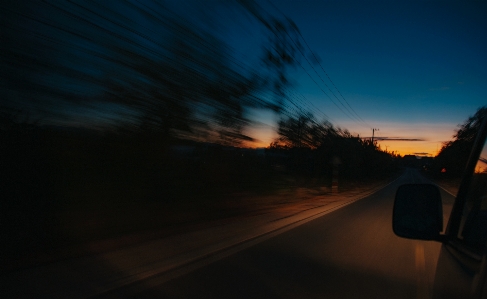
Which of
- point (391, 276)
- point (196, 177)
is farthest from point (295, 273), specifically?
point (196, 177)

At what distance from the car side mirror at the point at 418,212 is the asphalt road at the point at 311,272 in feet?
8.97

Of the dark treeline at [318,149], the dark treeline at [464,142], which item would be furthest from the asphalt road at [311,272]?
the dark treeline at [318,149]

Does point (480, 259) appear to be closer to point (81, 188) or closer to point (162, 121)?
point (81, 188)

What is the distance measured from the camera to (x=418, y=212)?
2750 millimetres

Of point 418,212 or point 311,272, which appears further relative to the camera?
point 311,272

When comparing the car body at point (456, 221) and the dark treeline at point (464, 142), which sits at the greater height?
the dark treeline at point (464, 142)

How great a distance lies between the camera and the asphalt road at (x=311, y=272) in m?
5.27

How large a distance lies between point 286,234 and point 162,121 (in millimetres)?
4939

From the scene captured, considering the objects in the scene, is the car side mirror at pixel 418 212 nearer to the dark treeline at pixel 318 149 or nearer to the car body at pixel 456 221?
the car body at pixel 456 221

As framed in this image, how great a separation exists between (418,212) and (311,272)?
12.7 ft

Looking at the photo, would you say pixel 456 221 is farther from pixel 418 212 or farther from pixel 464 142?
pixel 464 142

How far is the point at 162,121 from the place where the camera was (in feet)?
38.2

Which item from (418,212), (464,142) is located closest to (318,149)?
(464,142)

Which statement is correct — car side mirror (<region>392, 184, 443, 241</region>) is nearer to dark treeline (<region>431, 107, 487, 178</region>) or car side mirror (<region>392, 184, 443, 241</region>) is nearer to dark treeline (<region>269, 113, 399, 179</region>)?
dark treeline (<region>431, 107, 487, 178</region>)
